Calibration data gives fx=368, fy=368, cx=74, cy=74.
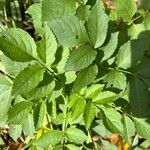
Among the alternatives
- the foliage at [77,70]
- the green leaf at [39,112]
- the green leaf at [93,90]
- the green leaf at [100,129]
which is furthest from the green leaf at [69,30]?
the green leaf at [100,129]

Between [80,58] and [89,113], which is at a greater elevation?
[80,58]

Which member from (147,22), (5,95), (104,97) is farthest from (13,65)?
(147,22)

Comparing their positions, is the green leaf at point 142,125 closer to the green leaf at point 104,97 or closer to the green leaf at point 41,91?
the green leaf at point 104,97

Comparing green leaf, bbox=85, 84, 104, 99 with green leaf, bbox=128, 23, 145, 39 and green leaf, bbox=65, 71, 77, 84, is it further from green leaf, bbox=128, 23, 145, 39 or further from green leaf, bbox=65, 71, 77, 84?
green leaf, bbox=128, 23, 145, 39

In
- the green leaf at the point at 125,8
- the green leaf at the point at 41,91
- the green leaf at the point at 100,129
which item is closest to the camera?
the green leaf at the point at 41,91

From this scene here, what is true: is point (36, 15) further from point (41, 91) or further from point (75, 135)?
point (75, 135)
